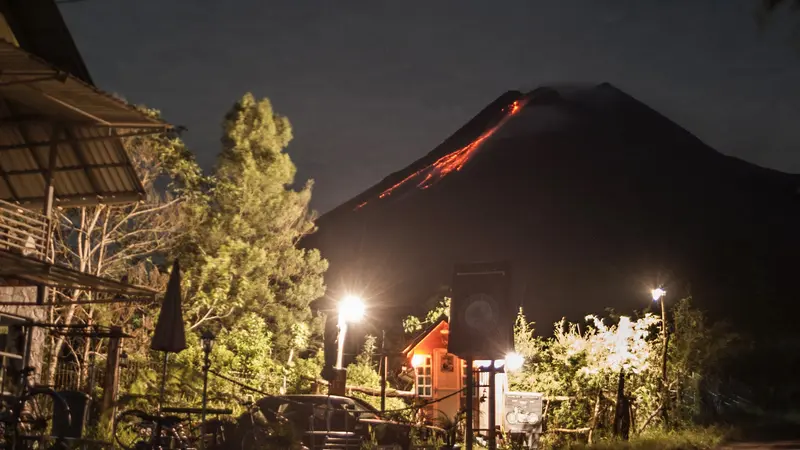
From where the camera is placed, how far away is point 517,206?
11344cm

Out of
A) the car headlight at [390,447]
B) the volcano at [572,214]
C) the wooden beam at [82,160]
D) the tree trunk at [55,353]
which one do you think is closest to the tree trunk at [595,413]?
the car headlight at [390,447]

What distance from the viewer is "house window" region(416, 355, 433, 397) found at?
80.4 feet

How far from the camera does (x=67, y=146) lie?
57.0ft

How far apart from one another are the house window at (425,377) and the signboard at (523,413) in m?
7.54

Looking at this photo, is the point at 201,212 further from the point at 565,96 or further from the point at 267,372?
the point at 565,96

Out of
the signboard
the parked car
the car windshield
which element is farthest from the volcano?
the parked car

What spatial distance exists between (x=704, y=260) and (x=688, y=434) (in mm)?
48529

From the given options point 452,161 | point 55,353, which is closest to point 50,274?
point 55,353

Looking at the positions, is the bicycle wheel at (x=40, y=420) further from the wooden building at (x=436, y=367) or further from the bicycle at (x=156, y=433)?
the wooden building at (x=436, y=367)

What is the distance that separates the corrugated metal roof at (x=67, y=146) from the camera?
598 inches

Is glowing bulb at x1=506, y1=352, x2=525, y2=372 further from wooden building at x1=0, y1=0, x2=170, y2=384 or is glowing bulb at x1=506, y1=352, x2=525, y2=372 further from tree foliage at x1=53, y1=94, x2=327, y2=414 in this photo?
wooden building at x1=0, y1=0, x2=170, y2=384

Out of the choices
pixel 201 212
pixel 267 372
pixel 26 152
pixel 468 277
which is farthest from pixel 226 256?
pixel 468 277

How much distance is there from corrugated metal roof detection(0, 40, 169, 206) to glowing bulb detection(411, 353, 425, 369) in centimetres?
961

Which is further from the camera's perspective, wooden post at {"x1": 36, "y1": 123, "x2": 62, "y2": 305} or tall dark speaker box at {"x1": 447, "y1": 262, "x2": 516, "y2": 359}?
wooden post at {"x1": 36, "y1": 123, "x2": 62, "y2": 305}
